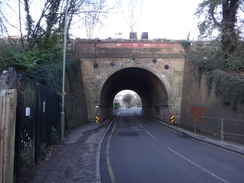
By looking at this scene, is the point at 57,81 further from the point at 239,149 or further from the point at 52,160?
the point at 239,149

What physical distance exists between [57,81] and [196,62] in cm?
1328

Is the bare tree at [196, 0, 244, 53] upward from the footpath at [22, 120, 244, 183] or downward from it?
upward

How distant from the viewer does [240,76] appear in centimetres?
1570

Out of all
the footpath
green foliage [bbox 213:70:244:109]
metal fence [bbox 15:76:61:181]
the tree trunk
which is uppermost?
the tree trunk

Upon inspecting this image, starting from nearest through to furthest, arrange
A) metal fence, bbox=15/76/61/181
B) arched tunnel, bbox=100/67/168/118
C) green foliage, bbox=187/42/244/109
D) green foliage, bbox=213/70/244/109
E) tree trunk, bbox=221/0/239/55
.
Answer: metal fence, bbox=15/76/61/181
green foliage, bbox=213/70/244/109
green foliage, bbox=187/42/244/109
tree trunk, bbox=221/0/239/55
arched tunnel, bbox=100/67/168/118

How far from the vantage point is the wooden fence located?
5.04 m

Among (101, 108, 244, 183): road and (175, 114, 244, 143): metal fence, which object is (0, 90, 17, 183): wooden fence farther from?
(175, 114, 244, 143): metal fence

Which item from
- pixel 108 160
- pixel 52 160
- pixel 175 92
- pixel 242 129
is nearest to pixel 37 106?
pixel 52 160

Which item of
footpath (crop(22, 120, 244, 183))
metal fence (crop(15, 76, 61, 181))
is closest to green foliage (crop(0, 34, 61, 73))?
metal fence (crop(15, 76, 61, 181))

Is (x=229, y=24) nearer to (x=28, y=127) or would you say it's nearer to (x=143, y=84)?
(x=28, y=127)

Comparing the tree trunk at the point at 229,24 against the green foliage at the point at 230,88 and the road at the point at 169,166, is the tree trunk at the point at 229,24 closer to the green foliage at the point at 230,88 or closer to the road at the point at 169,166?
the green foliage at the point at 230,88

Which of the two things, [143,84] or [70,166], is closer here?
[70,166]

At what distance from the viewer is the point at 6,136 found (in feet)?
16.8

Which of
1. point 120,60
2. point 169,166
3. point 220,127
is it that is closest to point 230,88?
point 220,127
